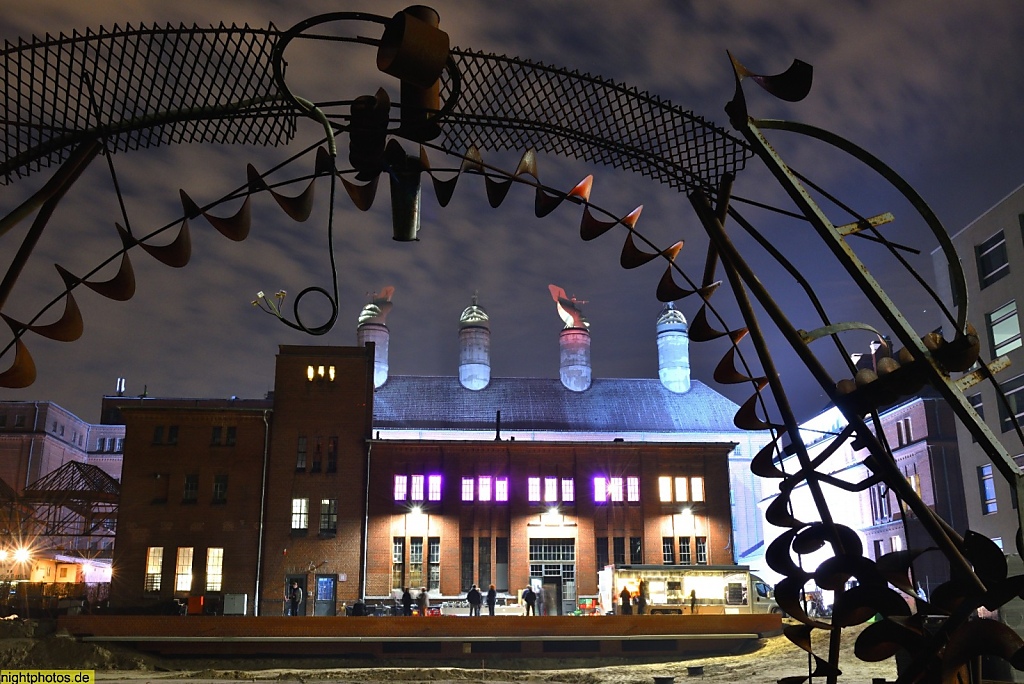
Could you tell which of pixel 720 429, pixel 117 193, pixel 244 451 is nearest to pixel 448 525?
pixel 244 451

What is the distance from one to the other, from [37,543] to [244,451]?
1324 inches

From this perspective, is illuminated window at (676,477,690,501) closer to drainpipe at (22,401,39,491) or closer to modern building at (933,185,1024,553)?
modern building at (933,185,1024,553)

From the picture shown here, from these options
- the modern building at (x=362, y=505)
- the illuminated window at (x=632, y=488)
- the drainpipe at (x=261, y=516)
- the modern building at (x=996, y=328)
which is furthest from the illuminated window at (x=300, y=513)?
the modern building at (x=996, y=328)

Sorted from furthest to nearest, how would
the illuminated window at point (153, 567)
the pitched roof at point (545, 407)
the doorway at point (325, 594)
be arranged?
1. the pitched roof at point (545, 407)
2. the doorway at point (325, 594)
3. the illuminated window at point (153, 567)

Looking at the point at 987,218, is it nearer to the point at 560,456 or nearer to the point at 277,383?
the point at 560,456

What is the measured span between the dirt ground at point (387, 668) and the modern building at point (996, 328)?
13.3 metres

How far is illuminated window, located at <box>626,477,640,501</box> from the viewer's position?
4928 centimetres

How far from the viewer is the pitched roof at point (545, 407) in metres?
75.1

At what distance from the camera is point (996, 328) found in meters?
40.9

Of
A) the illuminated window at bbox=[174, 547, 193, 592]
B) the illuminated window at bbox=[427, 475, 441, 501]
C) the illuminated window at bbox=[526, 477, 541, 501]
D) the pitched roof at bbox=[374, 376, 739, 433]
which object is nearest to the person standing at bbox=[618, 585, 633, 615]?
the illuminated window at bbox=[526, 477, 541, 501]

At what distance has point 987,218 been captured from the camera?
40719 millimetres

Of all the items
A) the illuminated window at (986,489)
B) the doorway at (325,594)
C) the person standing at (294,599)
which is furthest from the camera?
the doorway at (325,594)

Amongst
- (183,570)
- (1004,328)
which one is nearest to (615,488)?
(1004,328)

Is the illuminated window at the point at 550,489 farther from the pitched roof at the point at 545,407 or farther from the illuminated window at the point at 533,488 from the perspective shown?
the pitched roof at the point at 545,407
